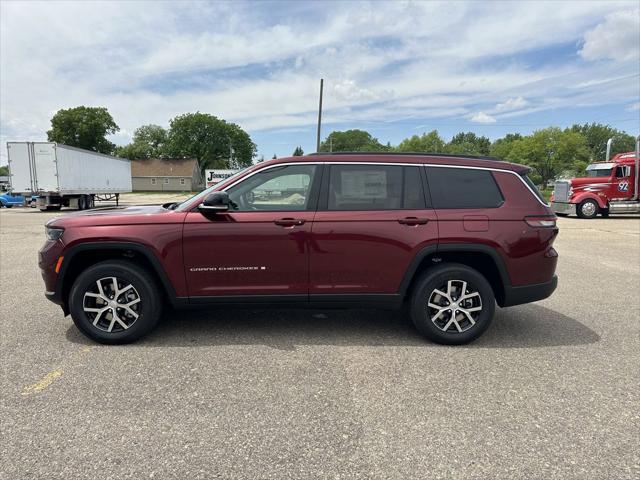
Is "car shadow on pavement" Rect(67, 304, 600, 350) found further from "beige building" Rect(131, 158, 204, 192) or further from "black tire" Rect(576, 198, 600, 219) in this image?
"beige building" Rect(131, 158, 204, 192)

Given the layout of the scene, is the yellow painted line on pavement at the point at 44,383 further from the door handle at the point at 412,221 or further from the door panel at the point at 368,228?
the door handle at the point at 412,221

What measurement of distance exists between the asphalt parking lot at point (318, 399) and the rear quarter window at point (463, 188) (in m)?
1.36

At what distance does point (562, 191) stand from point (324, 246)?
60.7ft

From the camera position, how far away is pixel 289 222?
3789mm

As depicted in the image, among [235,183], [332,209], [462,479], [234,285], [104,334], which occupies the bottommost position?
[462,479]

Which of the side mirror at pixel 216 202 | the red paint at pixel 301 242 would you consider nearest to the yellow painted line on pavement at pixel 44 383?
the red paint at pixel 301 242

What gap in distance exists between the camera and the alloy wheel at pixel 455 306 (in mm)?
3928

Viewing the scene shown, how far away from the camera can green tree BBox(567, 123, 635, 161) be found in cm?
9444

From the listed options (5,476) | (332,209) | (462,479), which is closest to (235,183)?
(332,209)

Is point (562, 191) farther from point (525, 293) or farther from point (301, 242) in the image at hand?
point (301, 242)

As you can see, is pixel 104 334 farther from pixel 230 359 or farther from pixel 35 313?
pixel 35 313

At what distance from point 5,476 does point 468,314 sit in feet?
11.7

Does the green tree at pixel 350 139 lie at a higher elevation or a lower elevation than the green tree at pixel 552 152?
higher

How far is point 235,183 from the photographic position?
3.92 meters
